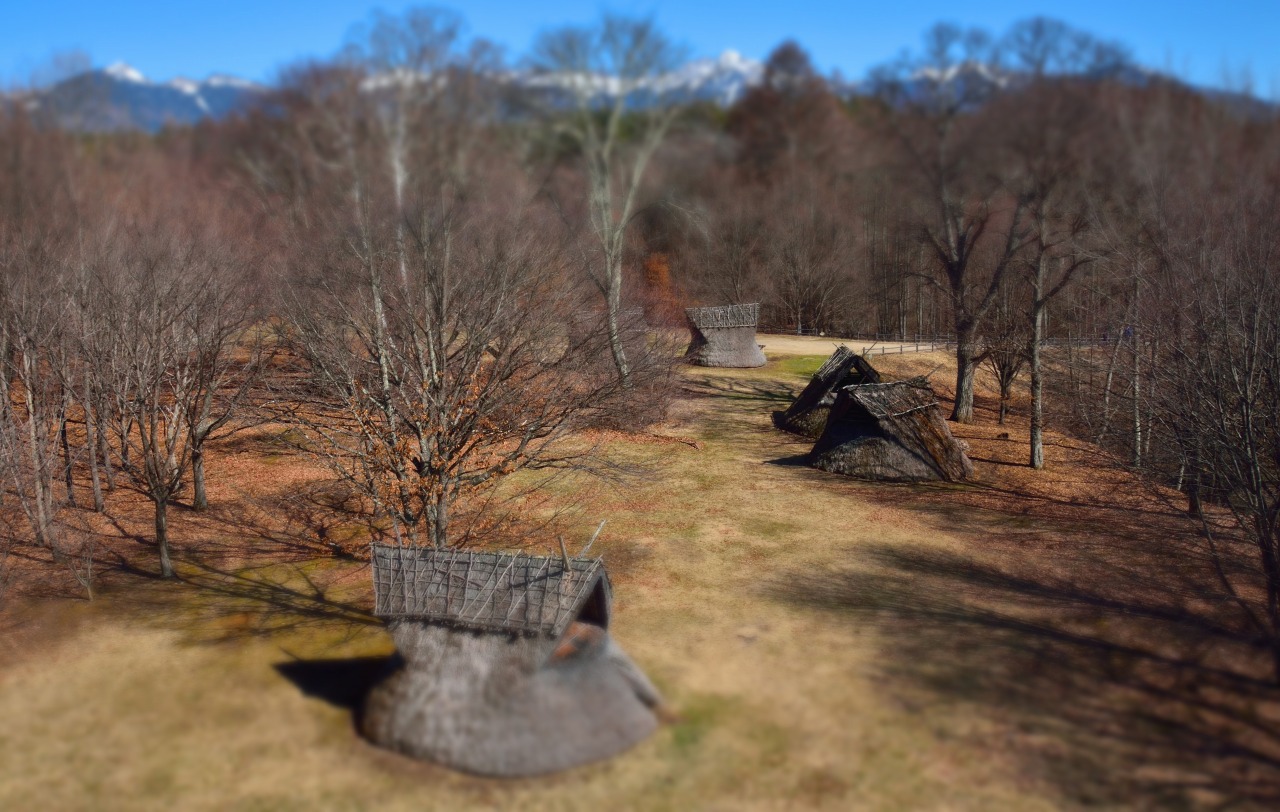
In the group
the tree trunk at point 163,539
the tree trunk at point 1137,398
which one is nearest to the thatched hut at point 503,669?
the tree trunk at point 163,539

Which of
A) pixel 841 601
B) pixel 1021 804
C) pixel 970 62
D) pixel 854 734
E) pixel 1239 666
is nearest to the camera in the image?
pixel 1021 804

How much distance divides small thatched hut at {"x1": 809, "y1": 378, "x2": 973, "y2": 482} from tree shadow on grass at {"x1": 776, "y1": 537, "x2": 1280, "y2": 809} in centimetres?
478

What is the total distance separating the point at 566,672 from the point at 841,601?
4.86 metres

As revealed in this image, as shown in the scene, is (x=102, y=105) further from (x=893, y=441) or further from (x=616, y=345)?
(x=893, y=441)

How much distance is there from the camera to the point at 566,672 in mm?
8836

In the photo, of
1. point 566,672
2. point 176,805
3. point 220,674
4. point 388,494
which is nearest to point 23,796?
point 176,805

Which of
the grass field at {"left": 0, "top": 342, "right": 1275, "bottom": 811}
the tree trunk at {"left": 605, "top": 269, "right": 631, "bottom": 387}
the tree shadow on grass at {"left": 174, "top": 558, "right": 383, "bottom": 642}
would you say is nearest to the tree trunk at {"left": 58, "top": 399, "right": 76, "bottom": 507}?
the grass field at {"left": 0, "top": 342, "right": 1275, "bottom": 811}

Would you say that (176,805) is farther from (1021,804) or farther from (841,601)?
(841,601)

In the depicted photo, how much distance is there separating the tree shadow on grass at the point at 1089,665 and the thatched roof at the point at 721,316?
1984 centimetres

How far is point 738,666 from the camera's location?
10242 millimetres

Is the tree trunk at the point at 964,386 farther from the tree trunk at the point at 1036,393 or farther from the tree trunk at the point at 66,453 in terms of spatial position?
the tree trunk at the point at 66,453

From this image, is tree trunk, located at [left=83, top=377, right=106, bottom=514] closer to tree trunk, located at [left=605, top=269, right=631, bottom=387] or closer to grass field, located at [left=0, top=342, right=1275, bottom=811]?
grass field, located at [left=0, top=342, right=1275, bottom=811]

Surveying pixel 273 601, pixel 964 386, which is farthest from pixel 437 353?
pixel 964 386

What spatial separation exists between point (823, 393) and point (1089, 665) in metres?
13.5
